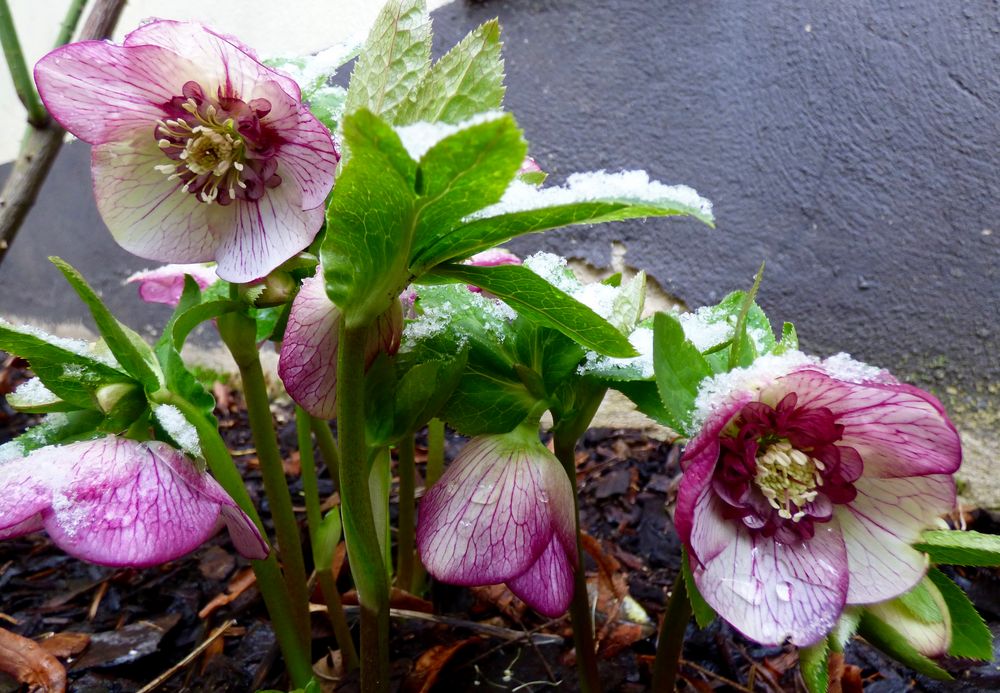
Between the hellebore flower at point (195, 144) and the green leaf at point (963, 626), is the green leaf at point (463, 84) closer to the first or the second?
the hellebore flower at point (195, 144)

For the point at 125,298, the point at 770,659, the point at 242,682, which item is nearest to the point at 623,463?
the point at 770,659

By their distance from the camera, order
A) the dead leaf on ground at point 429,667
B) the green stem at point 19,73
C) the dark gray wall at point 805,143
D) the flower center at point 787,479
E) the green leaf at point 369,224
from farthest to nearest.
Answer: the dark gray wall at point 805,143
the green stem at point 19,73
the dead leaf on ground at point 429,667
the flower center at point 787,479
the green leaf at point 369,224

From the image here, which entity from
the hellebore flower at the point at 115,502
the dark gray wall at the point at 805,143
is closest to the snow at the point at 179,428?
the hellebore flower at the point at 115,502

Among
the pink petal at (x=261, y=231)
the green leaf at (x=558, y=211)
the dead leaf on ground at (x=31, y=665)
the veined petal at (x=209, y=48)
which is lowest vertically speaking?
the dead leaf on ground at (x=31, y=665)

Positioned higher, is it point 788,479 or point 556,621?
point 788,479

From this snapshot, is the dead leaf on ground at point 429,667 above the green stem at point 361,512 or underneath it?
underneath

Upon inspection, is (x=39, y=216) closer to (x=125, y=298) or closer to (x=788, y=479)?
(x=125, y=298)
